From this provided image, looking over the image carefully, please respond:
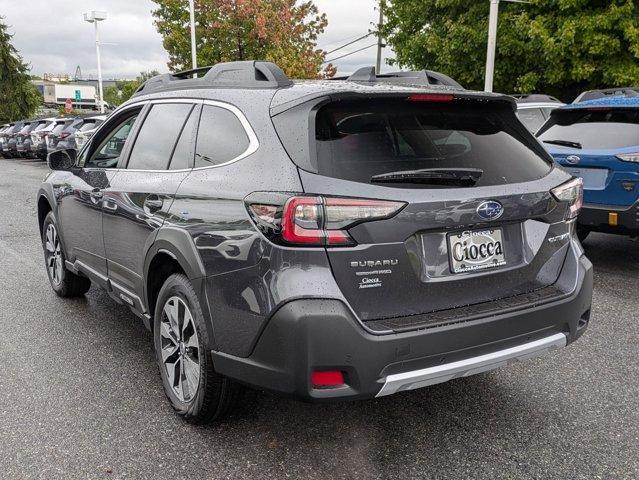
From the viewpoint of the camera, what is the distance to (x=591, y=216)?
20.3 ft

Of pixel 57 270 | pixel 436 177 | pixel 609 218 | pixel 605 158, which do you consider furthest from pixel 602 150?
pixel 57 270

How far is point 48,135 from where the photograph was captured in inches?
948

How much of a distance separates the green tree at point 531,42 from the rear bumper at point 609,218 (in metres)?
12.5

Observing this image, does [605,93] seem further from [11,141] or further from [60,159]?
[11,141]

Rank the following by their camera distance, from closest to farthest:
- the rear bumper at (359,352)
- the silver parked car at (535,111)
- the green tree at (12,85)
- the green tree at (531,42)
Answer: the rear bumper at (359,352) → the silver parked car at (535,111) → the green tree at (531,42) → the green tree at (12,85)

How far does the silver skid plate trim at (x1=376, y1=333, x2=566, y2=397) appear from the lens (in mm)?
2645

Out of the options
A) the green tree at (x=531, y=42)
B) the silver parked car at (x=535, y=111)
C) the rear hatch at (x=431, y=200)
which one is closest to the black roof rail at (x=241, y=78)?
the rear hatch at (x=431, y=200)

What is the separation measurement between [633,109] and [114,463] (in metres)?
5.72

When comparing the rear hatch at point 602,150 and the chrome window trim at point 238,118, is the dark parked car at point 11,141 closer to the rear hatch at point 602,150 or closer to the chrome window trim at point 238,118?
the rear hatch at point 602,150

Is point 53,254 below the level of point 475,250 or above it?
below

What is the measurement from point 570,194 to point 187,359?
213 centimetres

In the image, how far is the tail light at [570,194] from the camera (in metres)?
3.18

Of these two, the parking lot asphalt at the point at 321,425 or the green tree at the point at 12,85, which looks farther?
the green tree at the point at 12,85

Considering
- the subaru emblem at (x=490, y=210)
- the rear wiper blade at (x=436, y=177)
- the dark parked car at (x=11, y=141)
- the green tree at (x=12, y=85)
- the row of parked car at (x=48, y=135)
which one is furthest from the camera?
the green tree at (x=12, y=85)
